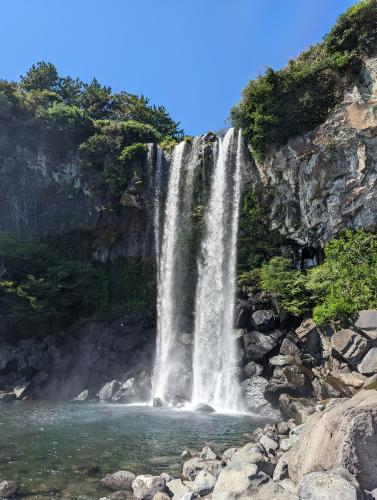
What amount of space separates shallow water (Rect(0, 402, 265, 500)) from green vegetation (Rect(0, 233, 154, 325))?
7.37 m

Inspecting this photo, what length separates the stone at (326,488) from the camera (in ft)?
16.8

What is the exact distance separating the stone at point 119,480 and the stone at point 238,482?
2387mm

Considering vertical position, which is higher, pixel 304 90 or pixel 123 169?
pixel 304 90

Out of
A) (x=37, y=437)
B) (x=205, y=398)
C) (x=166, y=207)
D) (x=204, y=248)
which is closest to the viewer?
(x=37, y=437)

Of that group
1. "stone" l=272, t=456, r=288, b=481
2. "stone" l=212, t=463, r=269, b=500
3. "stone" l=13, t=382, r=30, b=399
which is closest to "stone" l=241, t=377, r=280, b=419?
"stone" l=272, t=456, r=288, b=481

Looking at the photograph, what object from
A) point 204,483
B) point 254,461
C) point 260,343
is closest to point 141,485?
point 204,483

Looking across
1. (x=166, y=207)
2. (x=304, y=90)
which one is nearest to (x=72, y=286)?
(x=166, y=207)

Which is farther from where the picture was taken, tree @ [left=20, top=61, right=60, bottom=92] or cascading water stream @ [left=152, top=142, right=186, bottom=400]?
tree @ [left=20, top=61, right=60, bottom=92]

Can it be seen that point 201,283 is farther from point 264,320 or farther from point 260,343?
point 260,343

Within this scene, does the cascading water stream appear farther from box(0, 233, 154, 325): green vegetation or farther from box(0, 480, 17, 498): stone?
box(0, 480, 17, 498): stone

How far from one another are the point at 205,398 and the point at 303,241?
1009 centimetres

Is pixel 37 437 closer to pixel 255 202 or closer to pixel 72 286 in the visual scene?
pixel 72 286

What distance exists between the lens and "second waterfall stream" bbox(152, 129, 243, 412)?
1934 centimetres

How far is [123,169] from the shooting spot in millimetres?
26953
